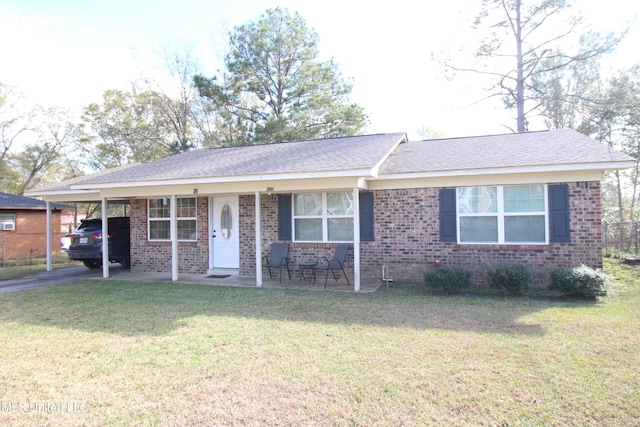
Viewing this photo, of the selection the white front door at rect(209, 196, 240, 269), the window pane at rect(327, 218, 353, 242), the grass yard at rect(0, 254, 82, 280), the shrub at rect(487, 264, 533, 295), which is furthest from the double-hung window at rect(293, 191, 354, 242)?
the grass yard at rect(0, 254, 82, 280)

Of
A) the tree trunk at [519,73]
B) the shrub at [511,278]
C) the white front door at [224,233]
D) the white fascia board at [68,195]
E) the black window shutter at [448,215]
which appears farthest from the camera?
the tree trunk at [519,73]

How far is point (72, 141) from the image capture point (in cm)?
2989

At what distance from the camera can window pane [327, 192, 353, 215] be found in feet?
31.2

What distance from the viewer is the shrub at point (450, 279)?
7629 millimetres

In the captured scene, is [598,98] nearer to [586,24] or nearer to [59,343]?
[586,24]

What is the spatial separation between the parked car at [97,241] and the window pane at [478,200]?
402 inches

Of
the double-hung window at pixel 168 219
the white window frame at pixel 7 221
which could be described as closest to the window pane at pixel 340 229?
the double-hung window at pixel 168 219

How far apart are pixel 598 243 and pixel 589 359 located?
4425 millimetres

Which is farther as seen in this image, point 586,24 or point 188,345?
point 586,24

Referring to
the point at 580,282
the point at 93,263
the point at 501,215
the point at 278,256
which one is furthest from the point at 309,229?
the point at 93,263

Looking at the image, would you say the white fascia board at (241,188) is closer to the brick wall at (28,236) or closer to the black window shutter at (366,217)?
the black window shutter at (366,217)

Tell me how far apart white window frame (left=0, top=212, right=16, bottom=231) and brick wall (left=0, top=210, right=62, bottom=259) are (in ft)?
0.48

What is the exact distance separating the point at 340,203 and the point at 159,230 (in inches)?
228

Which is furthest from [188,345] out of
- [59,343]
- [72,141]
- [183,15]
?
[72,141]
